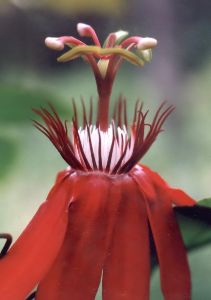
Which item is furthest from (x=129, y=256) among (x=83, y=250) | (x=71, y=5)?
(x=71, y=5)

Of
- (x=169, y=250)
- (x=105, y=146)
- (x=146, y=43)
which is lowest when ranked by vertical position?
(x=169, y=250)

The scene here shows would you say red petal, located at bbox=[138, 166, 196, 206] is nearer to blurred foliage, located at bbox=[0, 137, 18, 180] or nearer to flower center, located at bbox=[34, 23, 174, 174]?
flower center, located at bbox=[34, 23, 174, 174]

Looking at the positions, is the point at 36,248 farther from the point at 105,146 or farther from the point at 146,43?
the point at 146,43

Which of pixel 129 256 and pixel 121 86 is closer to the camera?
pixel 129 256

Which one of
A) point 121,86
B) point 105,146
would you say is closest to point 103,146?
point 105,146

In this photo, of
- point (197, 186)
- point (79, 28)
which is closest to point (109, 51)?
point (79, 28)

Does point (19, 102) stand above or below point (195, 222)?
above

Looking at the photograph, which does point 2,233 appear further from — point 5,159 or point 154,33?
point 154,33
